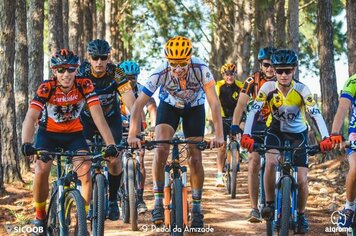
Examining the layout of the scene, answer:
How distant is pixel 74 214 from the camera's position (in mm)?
6617

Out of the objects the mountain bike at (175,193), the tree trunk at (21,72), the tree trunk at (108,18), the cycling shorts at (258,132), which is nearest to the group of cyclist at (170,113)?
the mountain bike at (175,193)

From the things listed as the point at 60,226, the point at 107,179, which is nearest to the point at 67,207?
the point at 60,226

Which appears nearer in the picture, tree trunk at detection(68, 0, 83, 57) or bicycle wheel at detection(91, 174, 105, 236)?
bicycle wheel at detection(91, 174, 105, 236)

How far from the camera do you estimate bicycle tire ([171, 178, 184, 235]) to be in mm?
7500

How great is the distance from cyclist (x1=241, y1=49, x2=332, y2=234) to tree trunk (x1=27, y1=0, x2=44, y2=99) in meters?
10.0

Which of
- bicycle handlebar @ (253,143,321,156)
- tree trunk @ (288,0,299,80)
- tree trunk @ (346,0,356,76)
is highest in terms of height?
tree trunk @ (288,0,299,80)

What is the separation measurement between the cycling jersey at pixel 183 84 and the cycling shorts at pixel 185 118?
7 cm

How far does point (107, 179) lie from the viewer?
348 inches

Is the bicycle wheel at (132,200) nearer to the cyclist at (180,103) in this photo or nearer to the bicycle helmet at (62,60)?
the cyclist at (180,103)

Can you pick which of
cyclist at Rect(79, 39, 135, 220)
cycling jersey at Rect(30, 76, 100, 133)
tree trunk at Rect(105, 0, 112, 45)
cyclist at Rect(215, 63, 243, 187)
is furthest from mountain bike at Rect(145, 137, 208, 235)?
tree trunk at Rect(105, 0, 112, 45)

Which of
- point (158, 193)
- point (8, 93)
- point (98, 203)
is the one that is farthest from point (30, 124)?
point (8, 93)

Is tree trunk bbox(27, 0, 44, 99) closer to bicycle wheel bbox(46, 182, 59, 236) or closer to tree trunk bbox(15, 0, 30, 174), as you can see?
tree trunk bbox(15, 0, 30, 174)

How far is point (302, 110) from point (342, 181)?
5.94 metres

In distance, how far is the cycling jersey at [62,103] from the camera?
24.1 feet
